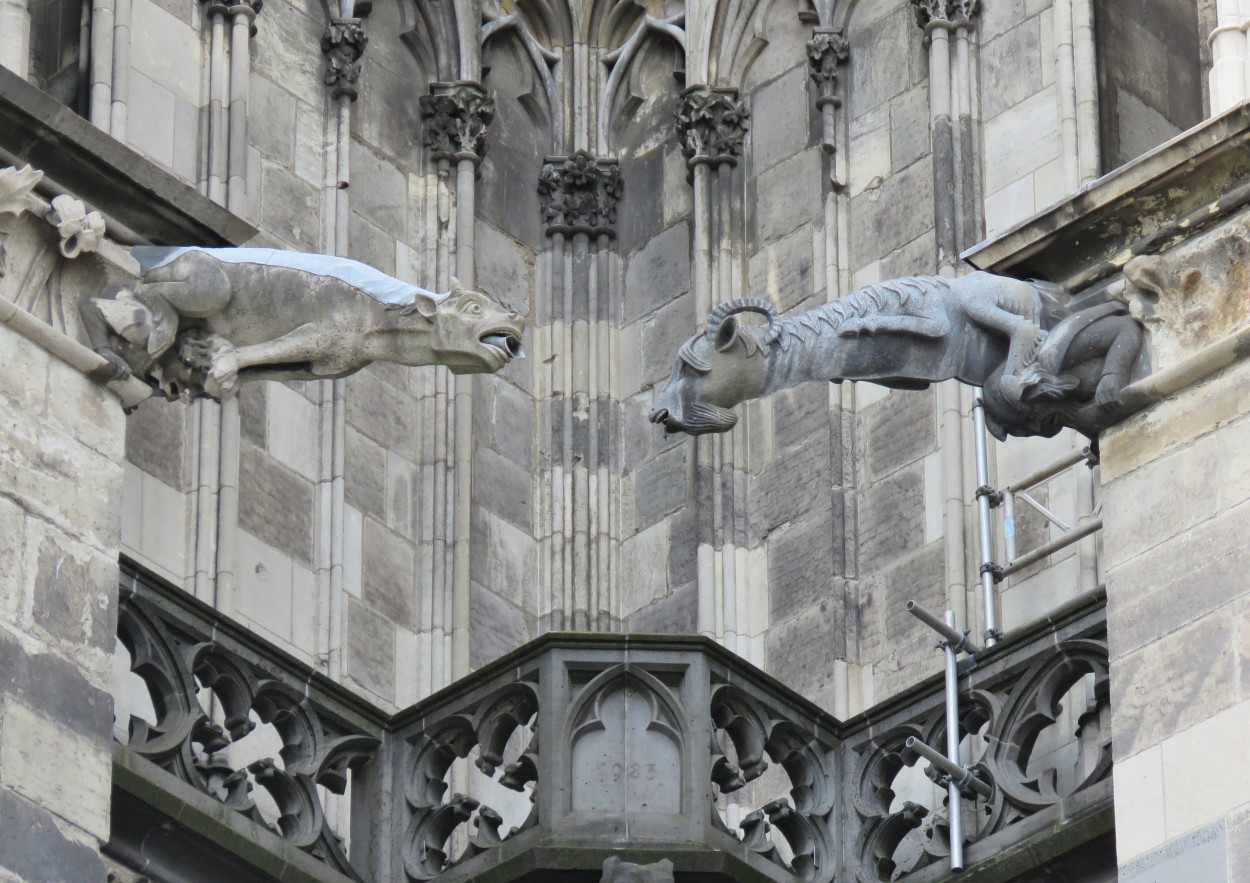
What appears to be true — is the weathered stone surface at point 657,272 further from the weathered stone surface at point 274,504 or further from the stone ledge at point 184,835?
the stone ledge at point 184,835

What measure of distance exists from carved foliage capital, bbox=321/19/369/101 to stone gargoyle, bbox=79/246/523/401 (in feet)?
13.5

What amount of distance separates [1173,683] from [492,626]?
5.14 metres

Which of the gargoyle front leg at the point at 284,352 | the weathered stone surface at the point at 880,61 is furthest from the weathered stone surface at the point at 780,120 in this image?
the gargoyle front leg at the point at 284,352

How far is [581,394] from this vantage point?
20.7 metres

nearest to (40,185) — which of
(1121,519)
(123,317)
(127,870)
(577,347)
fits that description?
(123,317)

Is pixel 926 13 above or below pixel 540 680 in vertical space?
above

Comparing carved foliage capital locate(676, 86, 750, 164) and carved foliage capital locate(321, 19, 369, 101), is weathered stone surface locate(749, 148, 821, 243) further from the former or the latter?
carved foliage capital locate(321, 19, 369, 101)

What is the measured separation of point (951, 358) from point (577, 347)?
187 inches

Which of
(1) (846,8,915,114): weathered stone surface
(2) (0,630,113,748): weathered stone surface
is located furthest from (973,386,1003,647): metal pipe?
(2) (0,630,113,748): weathered stone surface

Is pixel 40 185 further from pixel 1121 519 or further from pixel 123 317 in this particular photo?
pixel 1121 519

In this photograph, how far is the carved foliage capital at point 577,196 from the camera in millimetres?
21031

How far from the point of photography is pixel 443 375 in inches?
798

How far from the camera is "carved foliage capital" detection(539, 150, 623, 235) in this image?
21.0 meters

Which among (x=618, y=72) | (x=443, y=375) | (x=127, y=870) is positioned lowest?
(x=127, y=870)
